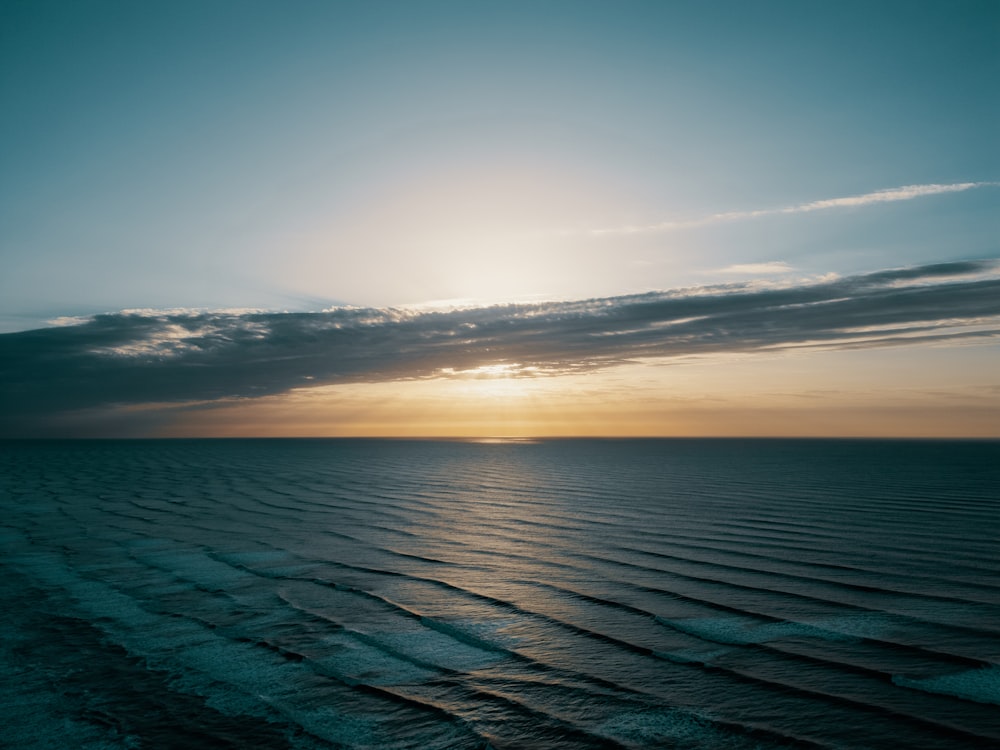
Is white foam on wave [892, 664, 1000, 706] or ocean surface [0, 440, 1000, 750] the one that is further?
white foam on wave [892, 664, 1000, 706]

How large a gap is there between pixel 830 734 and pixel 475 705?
109 inches

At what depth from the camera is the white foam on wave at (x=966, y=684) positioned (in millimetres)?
5988

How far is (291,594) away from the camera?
32.9 ft

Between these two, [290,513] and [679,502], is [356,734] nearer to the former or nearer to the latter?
[290,513]

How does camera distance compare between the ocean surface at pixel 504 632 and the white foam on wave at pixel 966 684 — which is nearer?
the ocean surface at pixel 504 632

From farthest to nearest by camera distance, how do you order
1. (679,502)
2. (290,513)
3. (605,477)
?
1. (605,477)
2. (679,502)
3. (290,513)

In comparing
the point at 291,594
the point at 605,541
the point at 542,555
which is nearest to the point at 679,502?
the point at 605,541

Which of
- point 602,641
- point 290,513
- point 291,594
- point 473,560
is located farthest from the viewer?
point 290,513

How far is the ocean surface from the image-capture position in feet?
18.5

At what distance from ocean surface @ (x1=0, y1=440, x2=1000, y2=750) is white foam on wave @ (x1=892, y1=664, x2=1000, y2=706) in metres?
0.03

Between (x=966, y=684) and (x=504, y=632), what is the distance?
14.7 ft

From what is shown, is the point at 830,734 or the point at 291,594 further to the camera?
the point at 291,594

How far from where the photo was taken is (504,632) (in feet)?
26.8

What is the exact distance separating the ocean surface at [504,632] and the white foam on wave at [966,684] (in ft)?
0.10
